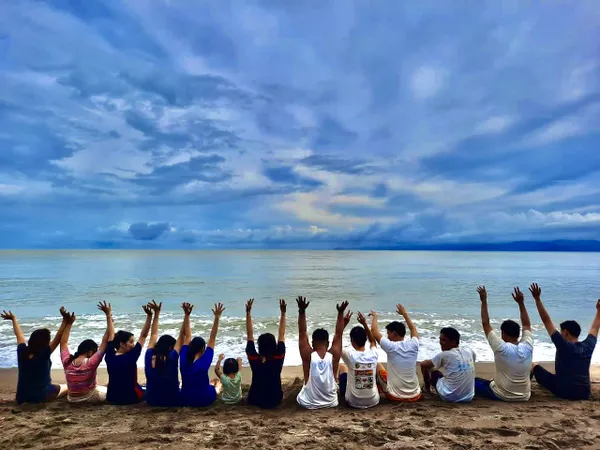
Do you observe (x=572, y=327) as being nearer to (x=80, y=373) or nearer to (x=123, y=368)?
(x=123, y=368)

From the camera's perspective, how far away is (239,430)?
16.9 ft

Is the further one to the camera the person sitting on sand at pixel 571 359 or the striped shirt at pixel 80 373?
the striped shirt at pixel 80 373

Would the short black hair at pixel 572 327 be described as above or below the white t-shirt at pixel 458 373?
above

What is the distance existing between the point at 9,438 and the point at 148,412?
167 cm

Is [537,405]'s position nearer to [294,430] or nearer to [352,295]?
[294,430]

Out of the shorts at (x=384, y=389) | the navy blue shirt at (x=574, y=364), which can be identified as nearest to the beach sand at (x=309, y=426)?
the shorts at (x=384, y=389)

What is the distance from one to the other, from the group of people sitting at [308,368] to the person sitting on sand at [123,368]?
0.01 meters

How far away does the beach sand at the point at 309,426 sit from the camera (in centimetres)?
476

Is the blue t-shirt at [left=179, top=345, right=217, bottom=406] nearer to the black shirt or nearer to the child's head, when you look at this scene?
the black shirt

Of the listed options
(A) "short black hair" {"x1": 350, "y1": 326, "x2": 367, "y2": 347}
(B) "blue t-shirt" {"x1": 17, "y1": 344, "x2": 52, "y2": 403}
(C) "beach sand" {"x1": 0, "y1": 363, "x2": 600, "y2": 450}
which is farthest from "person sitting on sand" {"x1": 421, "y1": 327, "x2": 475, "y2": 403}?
(B) "blue t-shirt" {"x1": 17, "y1": 344, "x2": 52, "y2": 403}

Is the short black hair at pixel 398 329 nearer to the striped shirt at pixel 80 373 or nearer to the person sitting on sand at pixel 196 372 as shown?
the person sitting on sand at pixel 196 372

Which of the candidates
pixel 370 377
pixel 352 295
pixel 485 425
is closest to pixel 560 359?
pixel 485 425

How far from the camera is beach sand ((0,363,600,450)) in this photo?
187 inches

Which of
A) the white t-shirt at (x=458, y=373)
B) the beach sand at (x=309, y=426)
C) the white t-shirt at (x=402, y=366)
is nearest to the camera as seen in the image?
the beach sand at (x=309, y=426)
